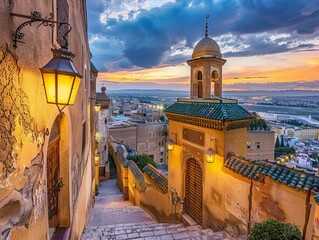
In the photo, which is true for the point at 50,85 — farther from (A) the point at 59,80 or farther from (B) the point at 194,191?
(B) the point at 194,191

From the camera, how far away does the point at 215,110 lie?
7.37m

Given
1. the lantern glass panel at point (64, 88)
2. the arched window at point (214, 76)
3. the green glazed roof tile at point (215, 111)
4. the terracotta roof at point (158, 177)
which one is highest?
the arched window at point (214, 76)

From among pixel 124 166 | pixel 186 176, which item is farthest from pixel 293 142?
pixel 186 176

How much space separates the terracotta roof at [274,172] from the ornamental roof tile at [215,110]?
4.67 ft

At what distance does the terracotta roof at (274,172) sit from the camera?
15.5ft

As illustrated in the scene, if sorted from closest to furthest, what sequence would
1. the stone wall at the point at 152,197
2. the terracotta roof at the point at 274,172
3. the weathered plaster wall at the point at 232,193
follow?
the terracotta roof at the point at 274,172
the weathered plaster wall at the point at 232,193
the stone wall at the point at 152,197

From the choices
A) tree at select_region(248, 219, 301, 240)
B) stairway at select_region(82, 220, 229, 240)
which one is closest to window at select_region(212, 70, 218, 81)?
stairway at select_region(82, 220, 229, 240)

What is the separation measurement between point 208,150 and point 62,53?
5.88 m

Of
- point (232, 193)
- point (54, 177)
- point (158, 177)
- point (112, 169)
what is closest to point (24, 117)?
point (54, 177)

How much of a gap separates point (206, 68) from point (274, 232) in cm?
828

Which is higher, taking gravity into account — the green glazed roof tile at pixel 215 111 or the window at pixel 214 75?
the window at pixel 214 75

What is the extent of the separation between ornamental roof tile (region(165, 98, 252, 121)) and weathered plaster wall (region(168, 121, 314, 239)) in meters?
0.54

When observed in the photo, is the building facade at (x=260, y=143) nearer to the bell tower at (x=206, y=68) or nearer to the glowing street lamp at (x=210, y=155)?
the bell tower at (x=206, y=68)

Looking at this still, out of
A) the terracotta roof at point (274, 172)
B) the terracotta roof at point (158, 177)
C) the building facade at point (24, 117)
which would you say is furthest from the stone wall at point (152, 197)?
the building facade at point (24, 117)
